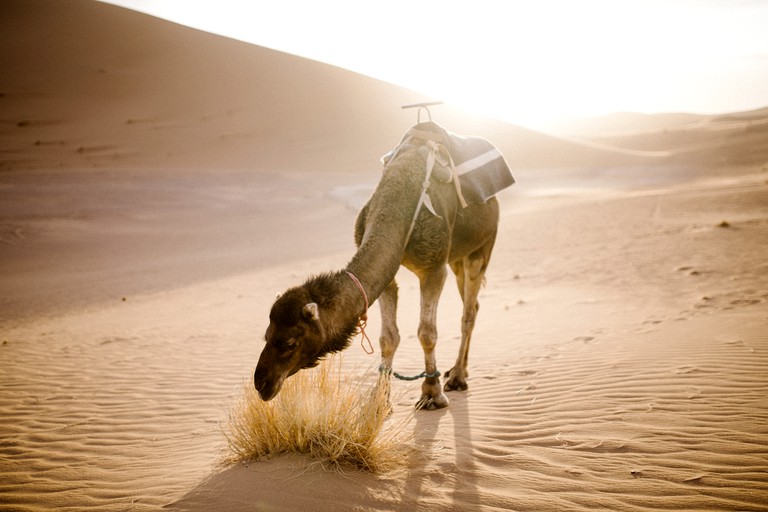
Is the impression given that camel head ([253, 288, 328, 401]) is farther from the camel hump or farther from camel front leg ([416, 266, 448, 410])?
the camel hump

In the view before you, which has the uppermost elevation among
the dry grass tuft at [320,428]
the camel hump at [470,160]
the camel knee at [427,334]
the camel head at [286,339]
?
the camel hump at [470,160]

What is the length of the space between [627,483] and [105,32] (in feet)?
214

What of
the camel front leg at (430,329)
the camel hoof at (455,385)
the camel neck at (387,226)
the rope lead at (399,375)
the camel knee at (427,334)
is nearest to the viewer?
the camel neck at (387,226)

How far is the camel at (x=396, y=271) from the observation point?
320 cm

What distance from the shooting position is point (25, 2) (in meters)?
59.5

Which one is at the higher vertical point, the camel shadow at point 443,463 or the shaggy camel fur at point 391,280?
the shaggy camel fur at point 391,280

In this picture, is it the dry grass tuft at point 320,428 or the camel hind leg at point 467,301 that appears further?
the camel hind leg at point 467,301

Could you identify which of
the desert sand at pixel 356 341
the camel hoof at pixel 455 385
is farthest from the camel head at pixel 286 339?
the camel hoof at pixel 455 385

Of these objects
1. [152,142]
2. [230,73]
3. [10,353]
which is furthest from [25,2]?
[10,353]

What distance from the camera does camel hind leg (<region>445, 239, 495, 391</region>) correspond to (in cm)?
577

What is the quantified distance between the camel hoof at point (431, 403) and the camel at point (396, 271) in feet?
0.03

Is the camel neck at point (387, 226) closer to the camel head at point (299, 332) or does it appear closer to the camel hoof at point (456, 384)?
the camel head at point (299, 332)

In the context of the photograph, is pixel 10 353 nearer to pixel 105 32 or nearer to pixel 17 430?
pixel 17 430

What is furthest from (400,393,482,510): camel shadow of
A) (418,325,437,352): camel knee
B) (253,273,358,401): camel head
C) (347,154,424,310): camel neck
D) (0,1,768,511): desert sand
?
(347,154,424,310): camel neck
